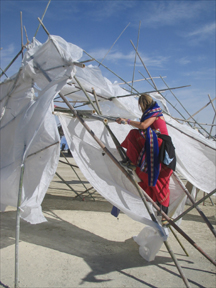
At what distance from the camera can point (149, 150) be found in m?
2.62

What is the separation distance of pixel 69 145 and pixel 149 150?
35.0 inches

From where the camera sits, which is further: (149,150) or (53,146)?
(53,146)

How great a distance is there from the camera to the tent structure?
267 cm

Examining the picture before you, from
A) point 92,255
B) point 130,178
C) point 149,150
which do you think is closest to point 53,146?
point 130,178

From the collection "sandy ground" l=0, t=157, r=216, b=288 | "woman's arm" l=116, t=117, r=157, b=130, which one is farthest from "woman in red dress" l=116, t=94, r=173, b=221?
"sandy ground" l=0, t=157, r=216, b=288

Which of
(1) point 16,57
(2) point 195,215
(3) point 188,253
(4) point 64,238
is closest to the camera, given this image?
(3) point 188,253

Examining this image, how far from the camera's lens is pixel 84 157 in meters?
3.03

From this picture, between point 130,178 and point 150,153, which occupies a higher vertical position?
point 150,153

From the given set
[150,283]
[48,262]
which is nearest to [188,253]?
[150,283]

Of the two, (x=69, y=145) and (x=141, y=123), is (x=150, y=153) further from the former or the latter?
(x=69, y=145)

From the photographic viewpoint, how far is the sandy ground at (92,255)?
2.58 meters

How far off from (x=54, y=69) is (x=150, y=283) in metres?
2.37

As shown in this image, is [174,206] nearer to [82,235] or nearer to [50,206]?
[82,235]

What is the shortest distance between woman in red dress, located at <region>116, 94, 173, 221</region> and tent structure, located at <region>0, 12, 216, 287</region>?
0.13m
